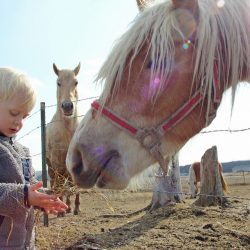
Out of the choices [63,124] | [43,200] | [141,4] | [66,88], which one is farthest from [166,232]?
[66,88]

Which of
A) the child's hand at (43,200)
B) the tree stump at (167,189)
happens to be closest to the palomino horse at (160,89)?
the child's hand at (43,200)

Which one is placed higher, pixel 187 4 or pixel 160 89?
pixel 187 4

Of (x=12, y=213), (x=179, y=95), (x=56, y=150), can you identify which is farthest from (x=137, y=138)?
(x=56, y=150)

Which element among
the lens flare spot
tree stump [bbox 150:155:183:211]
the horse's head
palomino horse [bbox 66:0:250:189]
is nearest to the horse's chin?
palomino horse [bbox 66:0:250:189]

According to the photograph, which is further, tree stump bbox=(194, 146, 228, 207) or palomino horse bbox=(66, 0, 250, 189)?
tree stump bbox=(194, 146, 228, 207)

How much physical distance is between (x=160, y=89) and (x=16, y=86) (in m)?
0.76

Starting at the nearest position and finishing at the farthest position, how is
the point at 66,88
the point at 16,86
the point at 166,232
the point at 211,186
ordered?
the point at 16,86 → the point at 166,232 → the point at 211,186 → the point at 66,88

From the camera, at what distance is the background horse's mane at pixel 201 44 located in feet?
6.88

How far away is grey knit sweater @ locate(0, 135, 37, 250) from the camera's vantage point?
6.45 feet

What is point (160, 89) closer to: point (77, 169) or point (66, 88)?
point (77, 169)

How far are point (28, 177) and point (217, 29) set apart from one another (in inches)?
53.5

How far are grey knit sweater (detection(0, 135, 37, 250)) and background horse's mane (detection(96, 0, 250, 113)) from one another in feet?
1.97

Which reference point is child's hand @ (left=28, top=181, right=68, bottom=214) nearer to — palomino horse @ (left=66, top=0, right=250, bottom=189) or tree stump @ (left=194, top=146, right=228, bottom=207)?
palomino horse @ (left=66, top=0, right=250, bottom=189)

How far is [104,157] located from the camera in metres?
2.09
